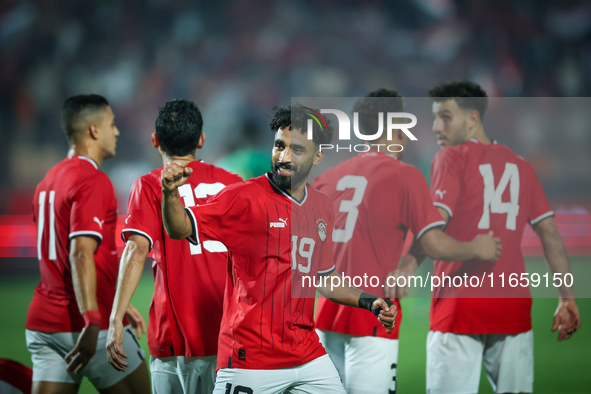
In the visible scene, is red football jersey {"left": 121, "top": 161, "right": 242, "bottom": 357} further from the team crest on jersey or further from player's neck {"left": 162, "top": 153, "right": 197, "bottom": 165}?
the team crest on jersey

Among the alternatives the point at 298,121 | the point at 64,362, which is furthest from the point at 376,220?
the point at 64,362

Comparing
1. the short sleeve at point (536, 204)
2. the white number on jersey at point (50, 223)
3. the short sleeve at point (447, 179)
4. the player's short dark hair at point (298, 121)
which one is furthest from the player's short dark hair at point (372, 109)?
the white number on jersey at point (50, 223)

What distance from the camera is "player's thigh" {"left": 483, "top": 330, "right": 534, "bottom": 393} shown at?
3.25 metres

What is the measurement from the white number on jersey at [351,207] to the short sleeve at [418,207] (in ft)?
0.85

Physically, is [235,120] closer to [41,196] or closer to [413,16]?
[413,16]

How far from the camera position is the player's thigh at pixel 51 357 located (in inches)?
118

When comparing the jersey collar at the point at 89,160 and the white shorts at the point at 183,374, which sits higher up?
the jersey collar at the point at 89,160

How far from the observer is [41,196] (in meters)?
3.13

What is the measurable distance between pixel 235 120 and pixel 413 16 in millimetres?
6413

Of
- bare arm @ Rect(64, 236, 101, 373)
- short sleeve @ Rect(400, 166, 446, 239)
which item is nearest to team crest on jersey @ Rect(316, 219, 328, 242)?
short sleeve @ Rect(400, 166, 446, 239)

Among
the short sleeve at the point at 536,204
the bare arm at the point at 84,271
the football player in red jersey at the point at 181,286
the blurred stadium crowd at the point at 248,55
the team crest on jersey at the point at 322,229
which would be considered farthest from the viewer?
the blurred stadium crowd at the point at 248,55

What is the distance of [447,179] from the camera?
3.42 metres

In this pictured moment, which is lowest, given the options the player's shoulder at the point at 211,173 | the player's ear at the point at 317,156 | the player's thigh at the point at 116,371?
the player's thigh at the point at 116,371

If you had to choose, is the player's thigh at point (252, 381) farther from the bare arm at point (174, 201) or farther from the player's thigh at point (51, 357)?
the player's thigh at point (51, 357)
